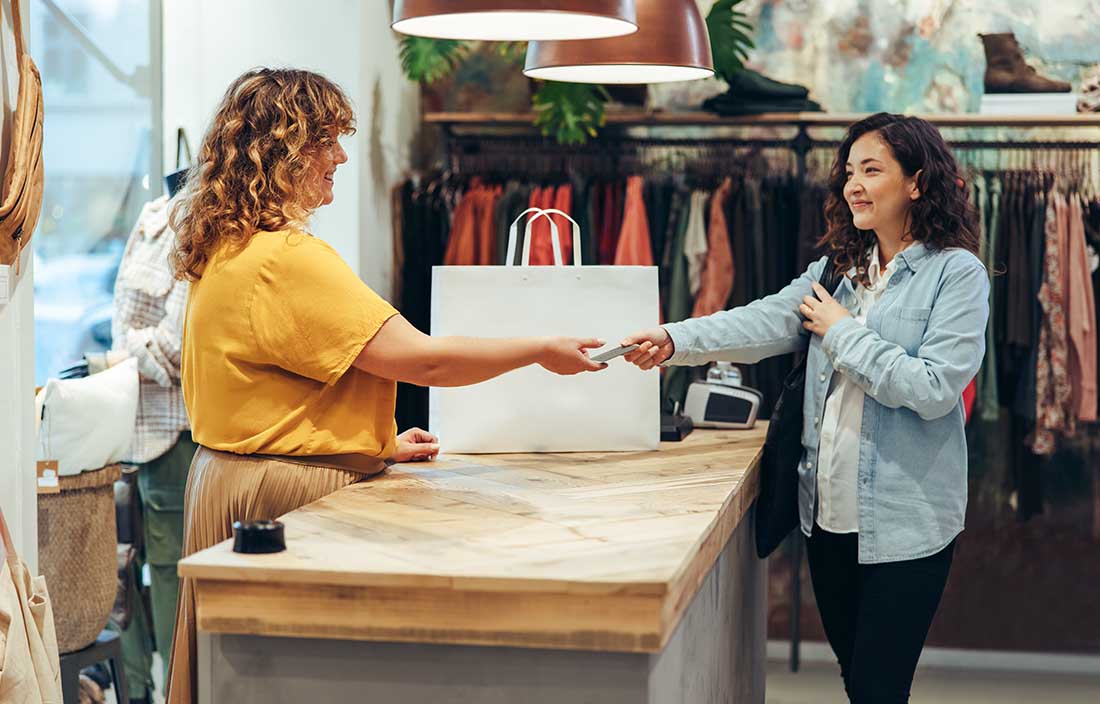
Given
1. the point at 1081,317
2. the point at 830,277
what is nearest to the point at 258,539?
the point at 830,277

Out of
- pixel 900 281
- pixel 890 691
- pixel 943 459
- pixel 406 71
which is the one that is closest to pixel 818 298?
pixel 900 281

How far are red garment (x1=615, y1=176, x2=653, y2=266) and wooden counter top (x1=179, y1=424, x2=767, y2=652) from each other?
267cm

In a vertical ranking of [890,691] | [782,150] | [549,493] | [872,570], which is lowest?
[890,691]

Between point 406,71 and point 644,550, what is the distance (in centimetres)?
351

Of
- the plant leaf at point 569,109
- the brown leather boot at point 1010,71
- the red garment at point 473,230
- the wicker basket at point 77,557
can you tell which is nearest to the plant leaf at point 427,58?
the plant leaf at point 569,109

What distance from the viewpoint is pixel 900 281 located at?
2.73 meters

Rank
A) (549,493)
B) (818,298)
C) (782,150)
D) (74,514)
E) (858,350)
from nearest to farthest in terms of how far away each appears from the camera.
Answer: (549,493), (858,350), (818,298), (74,514), (782,150)

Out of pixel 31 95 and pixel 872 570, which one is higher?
pixel 31 95

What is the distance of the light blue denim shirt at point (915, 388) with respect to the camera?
2545mm

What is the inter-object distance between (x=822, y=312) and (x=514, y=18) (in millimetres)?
953

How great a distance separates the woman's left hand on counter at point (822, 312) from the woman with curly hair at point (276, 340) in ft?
2.37

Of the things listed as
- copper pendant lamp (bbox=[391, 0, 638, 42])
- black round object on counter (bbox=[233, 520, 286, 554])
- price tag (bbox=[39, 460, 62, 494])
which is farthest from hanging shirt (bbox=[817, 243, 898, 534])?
price tag (bbox=[39, 460, 62, 494])

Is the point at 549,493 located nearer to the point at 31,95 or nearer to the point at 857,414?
the point at 857,414

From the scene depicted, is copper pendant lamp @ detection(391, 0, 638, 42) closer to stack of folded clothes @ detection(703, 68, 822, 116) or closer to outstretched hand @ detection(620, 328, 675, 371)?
outstretched hand @ detection(620, 328, 675, 371)
